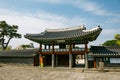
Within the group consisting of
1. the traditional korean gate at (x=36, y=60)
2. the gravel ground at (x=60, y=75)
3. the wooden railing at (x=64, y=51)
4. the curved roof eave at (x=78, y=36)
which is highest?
the curved roof eave at (x=78, y=36)

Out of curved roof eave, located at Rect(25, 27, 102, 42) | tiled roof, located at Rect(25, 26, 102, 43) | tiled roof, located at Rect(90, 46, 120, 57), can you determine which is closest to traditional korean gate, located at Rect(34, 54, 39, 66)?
tiled roof, located at Rect(25, 26, 102, 43)

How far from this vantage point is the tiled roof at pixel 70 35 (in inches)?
1077

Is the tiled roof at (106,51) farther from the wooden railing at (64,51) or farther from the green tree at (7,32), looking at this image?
the green tree at (7,32)

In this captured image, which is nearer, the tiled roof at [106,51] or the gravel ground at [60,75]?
the gravel ground at [60,75]

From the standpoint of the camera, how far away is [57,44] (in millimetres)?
33562

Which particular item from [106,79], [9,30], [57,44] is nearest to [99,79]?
[106,79]

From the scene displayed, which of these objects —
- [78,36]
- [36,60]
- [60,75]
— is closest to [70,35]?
[78,36]

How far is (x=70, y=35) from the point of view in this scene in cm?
3122

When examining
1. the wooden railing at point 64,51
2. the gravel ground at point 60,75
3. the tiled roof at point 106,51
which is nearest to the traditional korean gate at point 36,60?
the wooden railing at point 64,51

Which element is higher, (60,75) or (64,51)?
(64,51)

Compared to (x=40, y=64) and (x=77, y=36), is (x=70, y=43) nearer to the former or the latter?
(x=77, y=36)

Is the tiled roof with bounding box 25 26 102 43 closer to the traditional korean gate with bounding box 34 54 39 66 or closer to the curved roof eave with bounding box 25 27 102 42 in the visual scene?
the curved roof eave with bounding box 25 27 102 42

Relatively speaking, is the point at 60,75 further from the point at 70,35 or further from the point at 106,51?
the point at 70,35

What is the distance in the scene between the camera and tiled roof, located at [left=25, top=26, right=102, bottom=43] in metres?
27.3
